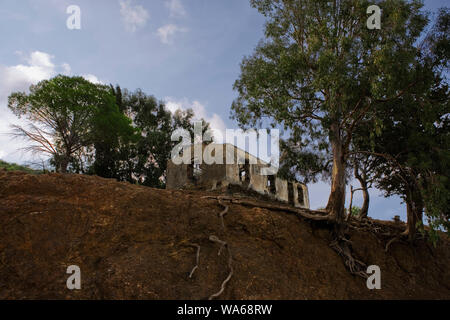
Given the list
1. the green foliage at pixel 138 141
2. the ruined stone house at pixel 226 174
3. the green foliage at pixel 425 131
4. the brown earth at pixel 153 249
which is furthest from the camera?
the green foliage at pixel 138 141

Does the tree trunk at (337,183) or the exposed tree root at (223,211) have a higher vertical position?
the tree trunk at (337,183)

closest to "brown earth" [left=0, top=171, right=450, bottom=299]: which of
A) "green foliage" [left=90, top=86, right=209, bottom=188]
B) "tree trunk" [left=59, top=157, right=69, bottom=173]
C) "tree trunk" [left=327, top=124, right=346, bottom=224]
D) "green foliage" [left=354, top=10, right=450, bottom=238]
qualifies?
"tree trunk" [left=327, top=124, right=346, bottom=224]

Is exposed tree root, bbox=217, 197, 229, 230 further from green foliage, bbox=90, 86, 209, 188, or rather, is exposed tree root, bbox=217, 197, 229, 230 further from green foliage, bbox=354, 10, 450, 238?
green foliage, bbox=90, 86, 209, 188

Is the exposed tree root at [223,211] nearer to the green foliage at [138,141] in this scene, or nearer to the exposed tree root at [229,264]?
the exposed tree root at [229,264]

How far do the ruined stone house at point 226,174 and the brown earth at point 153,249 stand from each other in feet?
22.6

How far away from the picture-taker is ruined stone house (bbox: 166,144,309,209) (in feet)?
55.2

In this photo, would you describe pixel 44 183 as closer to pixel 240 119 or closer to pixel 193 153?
pixel 240 119

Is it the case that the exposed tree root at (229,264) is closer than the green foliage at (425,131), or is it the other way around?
the exposed tree root at (229,264)

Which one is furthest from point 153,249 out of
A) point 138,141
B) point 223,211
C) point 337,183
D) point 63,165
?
point 138,141

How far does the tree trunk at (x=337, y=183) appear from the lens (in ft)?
33.9

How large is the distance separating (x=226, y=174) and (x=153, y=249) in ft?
31.2

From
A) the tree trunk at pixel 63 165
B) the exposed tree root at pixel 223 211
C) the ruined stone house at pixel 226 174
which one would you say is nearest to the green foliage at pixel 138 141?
the tree trunk at pixel 63 165

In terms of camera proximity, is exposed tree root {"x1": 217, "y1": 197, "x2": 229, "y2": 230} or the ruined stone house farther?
the ruined stone house

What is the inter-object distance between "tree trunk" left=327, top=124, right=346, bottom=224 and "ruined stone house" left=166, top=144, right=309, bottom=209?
5.48 meters
